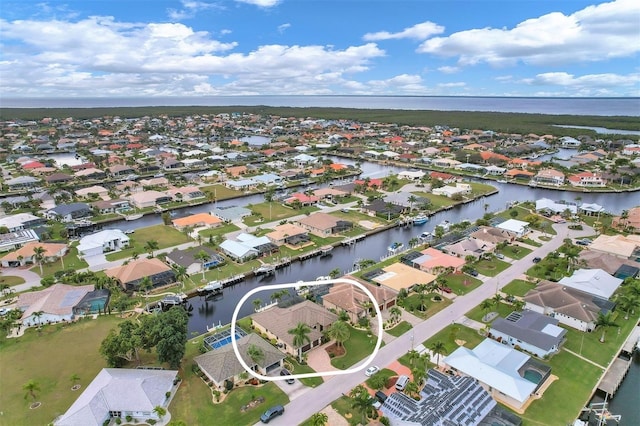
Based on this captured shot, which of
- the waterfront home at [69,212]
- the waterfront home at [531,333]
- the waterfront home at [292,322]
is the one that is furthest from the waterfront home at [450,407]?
the waterfront home at [69,212]

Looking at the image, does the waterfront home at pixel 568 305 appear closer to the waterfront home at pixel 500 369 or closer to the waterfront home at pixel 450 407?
the waterfront home at pixel 500 369

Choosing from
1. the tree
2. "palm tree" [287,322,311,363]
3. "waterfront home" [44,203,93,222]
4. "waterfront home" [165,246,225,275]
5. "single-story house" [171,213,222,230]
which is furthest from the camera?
"waterfront home" [44,203,93,222]

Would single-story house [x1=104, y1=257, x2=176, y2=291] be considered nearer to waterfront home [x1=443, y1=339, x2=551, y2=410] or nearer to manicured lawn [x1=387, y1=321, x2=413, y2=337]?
manicured lawn [x1=387, y1=321, x2=413, y2=337]

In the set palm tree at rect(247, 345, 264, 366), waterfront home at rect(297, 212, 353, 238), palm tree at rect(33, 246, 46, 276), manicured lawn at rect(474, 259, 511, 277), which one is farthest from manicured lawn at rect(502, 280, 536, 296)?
palm tree at rect(33, 246, 46, 276)

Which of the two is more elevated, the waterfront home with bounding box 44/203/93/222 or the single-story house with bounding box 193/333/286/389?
the waterfront home with bounding box 44/203/93/222

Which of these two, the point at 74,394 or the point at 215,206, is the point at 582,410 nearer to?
the point at 74,394

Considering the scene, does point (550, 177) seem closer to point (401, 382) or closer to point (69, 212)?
point (401, 382)
